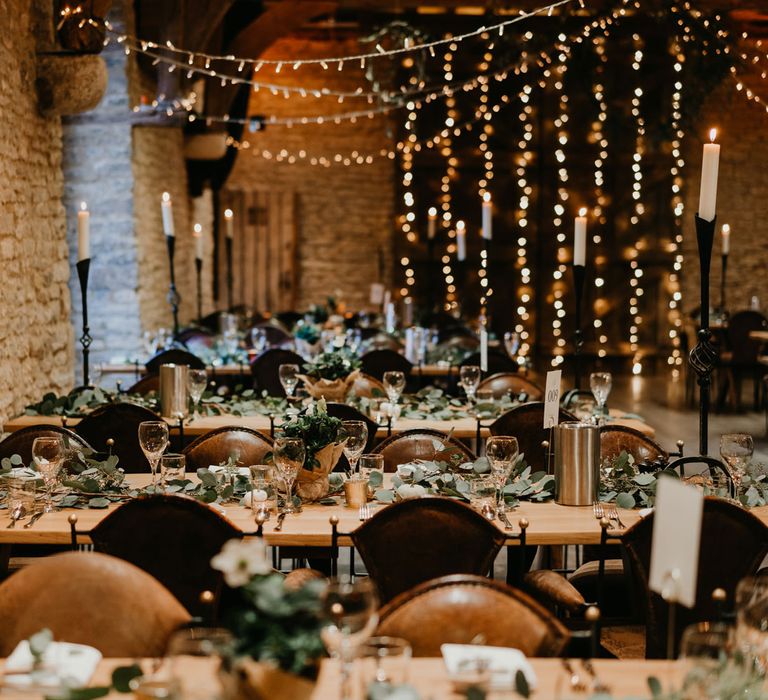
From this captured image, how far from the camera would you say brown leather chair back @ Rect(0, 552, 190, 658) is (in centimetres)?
231

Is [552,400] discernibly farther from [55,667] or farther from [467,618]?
[55,667]

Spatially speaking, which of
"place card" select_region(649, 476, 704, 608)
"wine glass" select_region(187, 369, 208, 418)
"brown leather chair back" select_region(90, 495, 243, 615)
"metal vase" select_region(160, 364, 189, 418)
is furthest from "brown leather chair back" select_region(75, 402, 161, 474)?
"place card" select_region(649, 476, 704, 608)

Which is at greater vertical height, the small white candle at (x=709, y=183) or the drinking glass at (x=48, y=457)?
the small white candle at (x=709, y=183)

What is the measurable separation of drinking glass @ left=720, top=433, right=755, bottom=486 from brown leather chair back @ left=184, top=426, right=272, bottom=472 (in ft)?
5.43

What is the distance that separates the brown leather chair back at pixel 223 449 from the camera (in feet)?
13.5

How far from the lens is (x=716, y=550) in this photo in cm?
296

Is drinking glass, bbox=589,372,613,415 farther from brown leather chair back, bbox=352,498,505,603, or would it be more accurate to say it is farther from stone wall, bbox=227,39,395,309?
stone wall, bbox=227,39,395,309

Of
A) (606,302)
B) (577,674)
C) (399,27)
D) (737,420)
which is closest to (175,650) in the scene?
(577,674)

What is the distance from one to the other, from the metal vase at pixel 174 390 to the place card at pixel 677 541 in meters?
3.56

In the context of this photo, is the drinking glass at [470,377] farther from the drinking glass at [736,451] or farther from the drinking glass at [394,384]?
the drinking glass at [736,451]

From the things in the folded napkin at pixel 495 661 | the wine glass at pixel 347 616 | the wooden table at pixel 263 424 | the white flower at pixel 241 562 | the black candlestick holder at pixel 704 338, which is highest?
the black candlestick holder at pixel 704 338

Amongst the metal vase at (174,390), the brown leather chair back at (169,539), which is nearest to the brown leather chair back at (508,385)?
the metal vase at (174,390)

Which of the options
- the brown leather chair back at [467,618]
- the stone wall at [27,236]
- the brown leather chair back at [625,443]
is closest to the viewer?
the brown leather chair back at [467,618]

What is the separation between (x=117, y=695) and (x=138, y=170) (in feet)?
22.7
